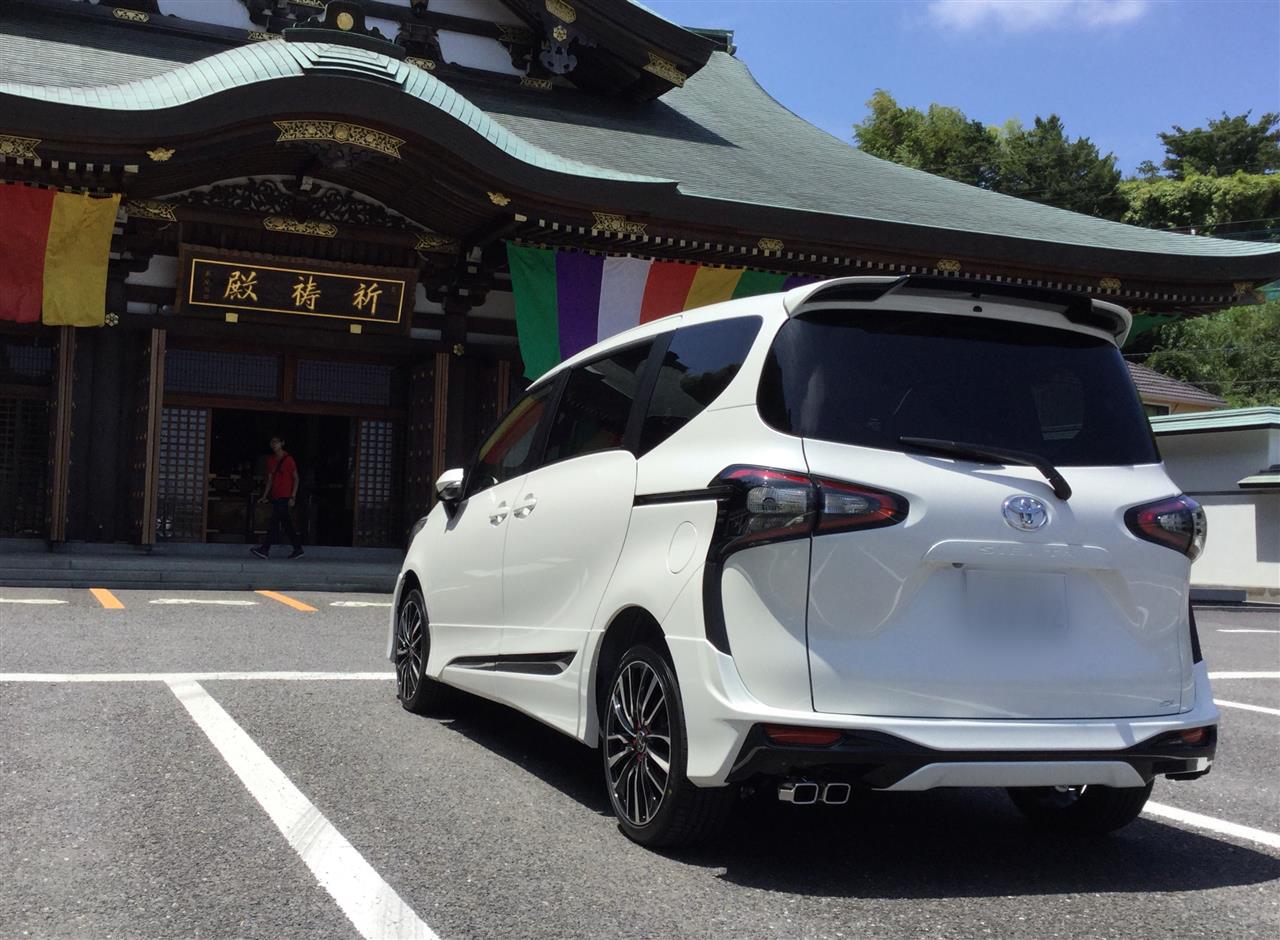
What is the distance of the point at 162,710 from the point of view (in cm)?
591

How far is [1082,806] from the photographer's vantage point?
4.34 meters

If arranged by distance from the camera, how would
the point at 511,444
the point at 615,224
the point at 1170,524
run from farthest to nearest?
the point at 615,224 → the point at 511,444 → the point at 1170,524

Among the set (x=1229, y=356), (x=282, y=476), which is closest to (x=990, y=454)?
(x=282, y=476)

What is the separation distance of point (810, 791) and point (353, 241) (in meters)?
14.0

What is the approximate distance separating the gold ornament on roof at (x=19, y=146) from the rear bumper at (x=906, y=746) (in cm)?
1193

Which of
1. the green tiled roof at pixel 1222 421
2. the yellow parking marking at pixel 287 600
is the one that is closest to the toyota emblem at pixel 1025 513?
the yellow parking marking at pixel 287 600

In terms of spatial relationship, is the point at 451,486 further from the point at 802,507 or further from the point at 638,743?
the point at 802,507

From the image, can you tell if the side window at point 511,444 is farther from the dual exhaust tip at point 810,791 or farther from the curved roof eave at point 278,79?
the curved roof eave at point 278,79

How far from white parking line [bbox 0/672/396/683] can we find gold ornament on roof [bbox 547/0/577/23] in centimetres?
1359

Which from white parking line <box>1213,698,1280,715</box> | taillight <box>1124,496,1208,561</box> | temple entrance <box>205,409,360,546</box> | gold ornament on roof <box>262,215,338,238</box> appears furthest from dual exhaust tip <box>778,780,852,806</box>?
temple entrance <box>205,409,360,546</box>

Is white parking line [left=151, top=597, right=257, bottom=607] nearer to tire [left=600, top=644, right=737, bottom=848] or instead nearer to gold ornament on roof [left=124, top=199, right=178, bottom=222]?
gold ornament on roof [left=124, top=199, right=178, bottom=222]

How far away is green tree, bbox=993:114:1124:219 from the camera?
6219 centimetres

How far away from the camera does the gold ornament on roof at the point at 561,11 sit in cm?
1830

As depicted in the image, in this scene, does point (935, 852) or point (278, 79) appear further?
point (278, 79)
